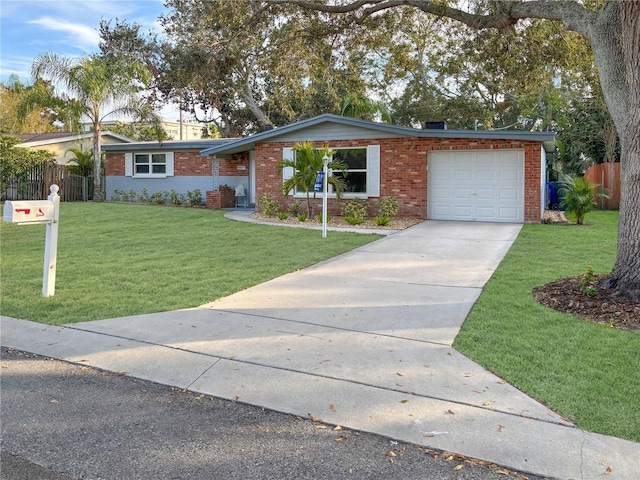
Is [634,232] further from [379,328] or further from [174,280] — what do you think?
[174,280]

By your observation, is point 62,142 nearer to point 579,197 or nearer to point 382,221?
point 382,221

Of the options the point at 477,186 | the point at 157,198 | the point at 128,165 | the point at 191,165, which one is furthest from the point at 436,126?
the point at 128,165

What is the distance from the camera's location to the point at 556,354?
4.55 m

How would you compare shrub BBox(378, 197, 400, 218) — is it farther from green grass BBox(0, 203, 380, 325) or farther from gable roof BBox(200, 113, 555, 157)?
green grass BBox(0, 203, 380, 325)

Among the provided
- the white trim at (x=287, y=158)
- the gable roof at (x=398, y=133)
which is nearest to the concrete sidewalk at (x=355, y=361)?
the gable roof at (x=398, y=133)

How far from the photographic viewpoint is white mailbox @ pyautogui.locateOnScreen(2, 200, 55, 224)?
6.16 meters

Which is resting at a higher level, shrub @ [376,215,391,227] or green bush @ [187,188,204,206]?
green bush @ [187,188,204,206]

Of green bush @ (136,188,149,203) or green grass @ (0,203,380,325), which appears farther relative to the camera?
green bush @ (136,188,149,203)

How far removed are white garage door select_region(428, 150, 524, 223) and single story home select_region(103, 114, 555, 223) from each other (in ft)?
0.09

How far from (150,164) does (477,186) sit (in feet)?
48.3

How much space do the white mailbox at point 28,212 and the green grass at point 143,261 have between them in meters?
1.02

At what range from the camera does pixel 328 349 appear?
192 inches

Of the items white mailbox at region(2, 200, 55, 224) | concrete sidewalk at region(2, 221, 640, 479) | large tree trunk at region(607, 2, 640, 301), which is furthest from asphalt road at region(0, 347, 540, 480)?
large tree trunk at region(607, 2, 640, 301)

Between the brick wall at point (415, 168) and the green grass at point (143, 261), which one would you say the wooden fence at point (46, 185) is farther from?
the brick wall at point (415, 168)
